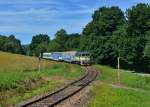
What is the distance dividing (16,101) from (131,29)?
85.8m

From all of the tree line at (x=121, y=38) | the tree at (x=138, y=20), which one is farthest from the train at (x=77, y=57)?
the tree at (x=138, y=20)

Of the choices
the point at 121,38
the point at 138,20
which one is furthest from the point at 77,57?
the point at 138,20

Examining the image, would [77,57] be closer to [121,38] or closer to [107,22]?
A: [121,38]

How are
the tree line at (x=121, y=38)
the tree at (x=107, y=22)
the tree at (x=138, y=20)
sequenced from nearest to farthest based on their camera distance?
the tree line at (x=121, y=38), the tree at (x=138, y=20), the tree at (x=107, y=22)

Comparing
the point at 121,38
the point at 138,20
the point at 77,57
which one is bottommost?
the point at 77,57

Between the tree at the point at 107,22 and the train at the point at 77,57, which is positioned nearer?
the train at the point at 77,57

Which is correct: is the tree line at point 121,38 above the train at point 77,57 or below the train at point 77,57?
above

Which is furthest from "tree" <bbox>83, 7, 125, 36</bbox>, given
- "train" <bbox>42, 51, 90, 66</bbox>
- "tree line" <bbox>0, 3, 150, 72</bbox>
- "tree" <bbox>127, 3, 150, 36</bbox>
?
"train" <bbox>42, 51, 90, 66</bbox>

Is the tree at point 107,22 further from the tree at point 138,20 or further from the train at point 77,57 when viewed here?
the train at point 77,57

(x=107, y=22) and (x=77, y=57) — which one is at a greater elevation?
(x=107, y=22)

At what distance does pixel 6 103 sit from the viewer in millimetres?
23641

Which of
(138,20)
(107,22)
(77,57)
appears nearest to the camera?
(77,57)

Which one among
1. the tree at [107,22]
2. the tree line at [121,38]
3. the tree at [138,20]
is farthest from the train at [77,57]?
the tree at [107,22]

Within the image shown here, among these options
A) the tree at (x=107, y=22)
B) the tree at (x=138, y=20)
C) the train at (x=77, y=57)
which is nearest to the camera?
the train at (x=77, y=57)
